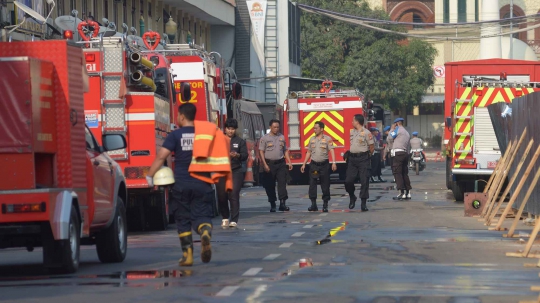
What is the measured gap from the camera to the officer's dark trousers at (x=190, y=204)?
13406 millimetres

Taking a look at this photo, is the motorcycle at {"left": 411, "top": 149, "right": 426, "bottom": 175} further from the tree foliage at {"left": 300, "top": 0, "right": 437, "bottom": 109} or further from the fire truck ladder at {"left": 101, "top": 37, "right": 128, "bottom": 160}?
the fire truck ladder at {"left": 101, "top": 37, "right": 128, "bottom": 160}

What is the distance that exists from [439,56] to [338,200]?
72.1m

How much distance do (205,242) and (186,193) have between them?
0.67 m

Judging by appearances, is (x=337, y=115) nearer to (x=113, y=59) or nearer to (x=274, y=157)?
(x=274, y=157)

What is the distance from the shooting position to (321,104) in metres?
38.2

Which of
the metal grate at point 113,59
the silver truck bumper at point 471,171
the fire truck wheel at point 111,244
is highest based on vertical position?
the metal grate at point 113,59

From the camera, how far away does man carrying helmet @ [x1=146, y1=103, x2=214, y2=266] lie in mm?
13258

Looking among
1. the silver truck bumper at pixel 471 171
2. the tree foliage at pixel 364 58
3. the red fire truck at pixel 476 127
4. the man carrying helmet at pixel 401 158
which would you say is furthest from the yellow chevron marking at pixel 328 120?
the tree foliage at pixel 364 58

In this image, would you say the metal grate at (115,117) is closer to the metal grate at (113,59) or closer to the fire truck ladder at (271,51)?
the metal grate at (113,59)

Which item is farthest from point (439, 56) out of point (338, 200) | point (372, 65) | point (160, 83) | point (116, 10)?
point (160, 83)

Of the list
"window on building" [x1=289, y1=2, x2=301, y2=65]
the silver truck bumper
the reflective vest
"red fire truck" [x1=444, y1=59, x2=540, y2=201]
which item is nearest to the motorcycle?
"window on building" [x1=289, y1=2, x2=301, y2=65]

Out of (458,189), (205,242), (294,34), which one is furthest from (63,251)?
(294,34)

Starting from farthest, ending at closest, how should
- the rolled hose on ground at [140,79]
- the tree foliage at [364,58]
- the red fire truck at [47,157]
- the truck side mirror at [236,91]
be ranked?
1. the tree foliage at [364,58]
2. the truck side mirror at [236,91]
3. the rolled hose on ground at [140,79]
4. the red fire truck at [47,157]

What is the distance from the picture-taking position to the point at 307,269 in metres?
12.6
